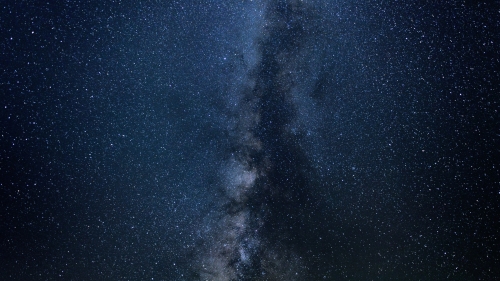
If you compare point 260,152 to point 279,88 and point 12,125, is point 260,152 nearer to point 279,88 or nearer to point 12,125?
point 279,88

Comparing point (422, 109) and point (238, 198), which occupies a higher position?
point (238, 198)

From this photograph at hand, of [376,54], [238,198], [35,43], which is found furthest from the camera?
[238,198]

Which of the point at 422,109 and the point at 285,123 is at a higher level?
the point at 285,123

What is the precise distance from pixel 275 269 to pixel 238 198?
2.10 feet

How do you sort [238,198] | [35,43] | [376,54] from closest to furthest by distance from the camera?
[35,43], [376,54], [238,198]

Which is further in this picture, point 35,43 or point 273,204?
point 273,204

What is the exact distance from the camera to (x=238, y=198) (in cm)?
208

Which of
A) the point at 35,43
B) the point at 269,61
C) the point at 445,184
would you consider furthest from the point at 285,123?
the point at 35,43

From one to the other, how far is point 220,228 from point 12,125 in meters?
1.53

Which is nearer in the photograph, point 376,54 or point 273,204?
point 376,54

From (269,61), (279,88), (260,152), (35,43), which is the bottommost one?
(260,152)

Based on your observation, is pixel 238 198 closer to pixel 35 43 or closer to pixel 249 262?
pixel 249 262

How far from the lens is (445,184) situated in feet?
6.75

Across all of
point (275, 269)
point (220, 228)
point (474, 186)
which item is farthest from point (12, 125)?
point (474, 186)
